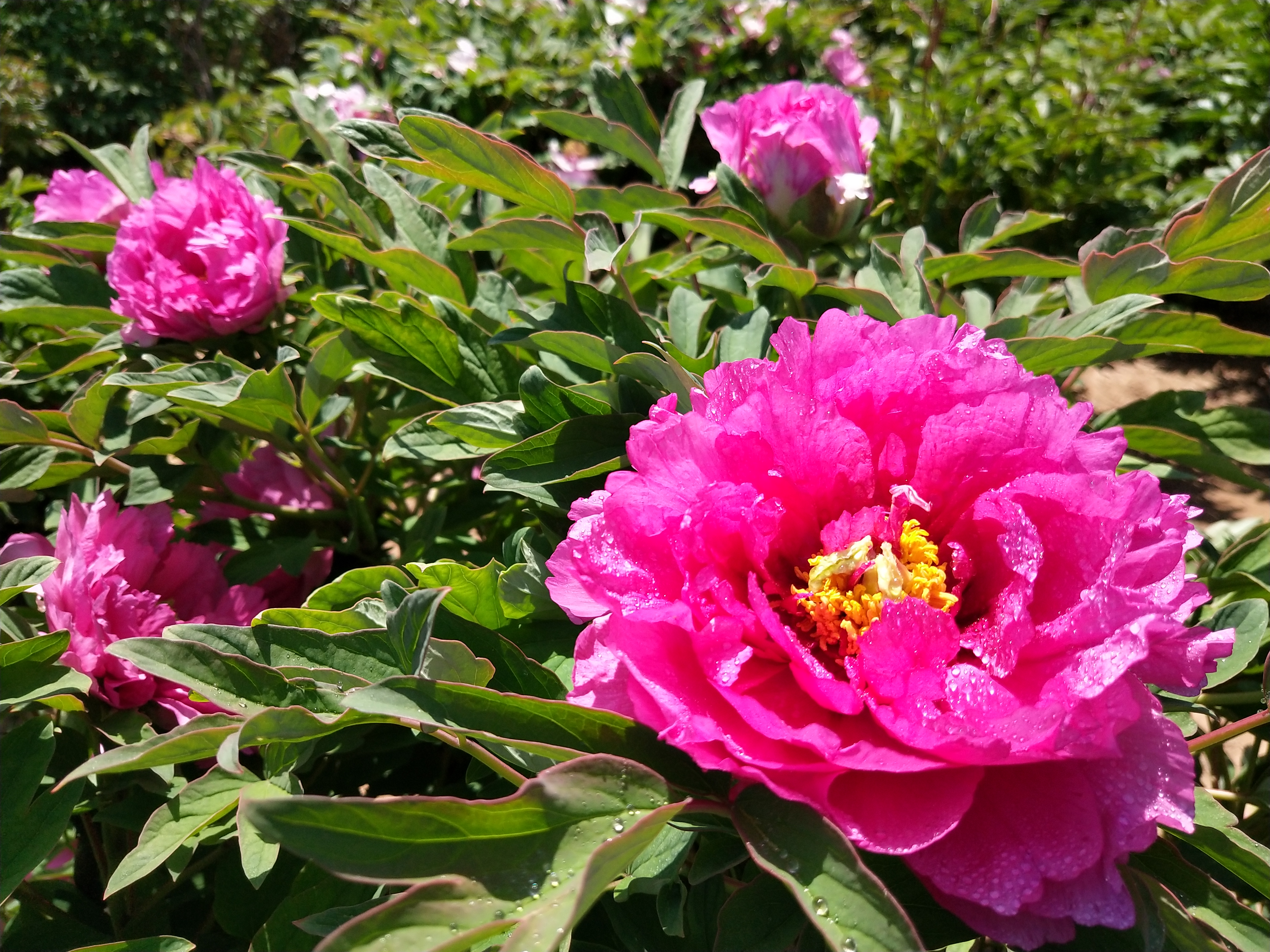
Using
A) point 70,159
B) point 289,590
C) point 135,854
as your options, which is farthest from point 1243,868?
point 70,159

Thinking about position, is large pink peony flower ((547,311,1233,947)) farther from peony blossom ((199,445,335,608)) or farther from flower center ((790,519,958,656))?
peony blossom ((199,445,335,608))

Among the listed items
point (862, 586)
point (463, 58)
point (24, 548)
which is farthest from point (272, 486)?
point (463, 58)

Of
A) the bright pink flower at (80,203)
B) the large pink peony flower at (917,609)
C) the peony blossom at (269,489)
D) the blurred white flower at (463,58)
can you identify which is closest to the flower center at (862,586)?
the large pink peony flower at (917,609)

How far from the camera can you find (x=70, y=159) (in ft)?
19.6

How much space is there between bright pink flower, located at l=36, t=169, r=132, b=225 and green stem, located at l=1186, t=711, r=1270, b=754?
1.50m

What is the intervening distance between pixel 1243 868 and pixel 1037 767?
0.21 meters

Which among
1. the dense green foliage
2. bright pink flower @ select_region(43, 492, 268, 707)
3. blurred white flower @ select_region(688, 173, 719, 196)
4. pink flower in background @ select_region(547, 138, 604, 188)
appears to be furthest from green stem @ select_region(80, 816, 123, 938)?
pink flower in background @ select_region(547, 138, 604, 188)

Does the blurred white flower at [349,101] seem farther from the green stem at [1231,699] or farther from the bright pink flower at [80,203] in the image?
the green stem at [1231,699]

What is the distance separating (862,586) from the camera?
679 mm

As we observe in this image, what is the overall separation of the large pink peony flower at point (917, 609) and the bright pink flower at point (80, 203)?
44.2 inches

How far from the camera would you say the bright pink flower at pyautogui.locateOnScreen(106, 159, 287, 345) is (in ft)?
3.65

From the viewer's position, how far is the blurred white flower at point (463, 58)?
271cm

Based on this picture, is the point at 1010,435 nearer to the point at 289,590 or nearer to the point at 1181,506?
the point at 1181,506

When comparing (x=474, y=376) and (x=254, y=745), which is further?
(x=474, y=376)
